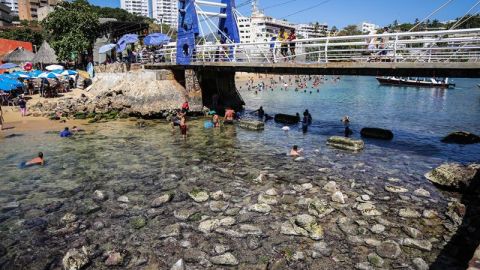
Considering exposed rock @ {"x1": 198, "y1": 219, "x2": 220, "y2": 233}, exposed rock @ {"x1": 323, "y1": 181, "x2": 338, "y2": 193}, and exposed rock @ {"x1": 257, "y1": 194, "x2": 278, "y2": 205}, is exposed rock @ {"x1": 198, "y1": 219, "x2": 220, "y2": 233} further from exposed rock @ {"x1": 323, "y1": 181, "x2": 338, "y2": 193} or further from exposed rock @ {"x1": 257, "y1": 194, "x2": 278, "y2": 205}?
exposed rock @ {"x1": 323, "y1": 181, "x2": 338, "y2": 193}

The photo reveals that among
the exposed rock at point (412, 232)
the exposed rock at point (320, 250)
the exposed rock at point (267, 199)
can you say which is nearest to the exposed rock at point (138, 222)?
the exposed rock at point (267, 199)

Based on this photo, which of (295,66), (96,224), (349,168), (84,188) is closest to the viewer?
(96,224)

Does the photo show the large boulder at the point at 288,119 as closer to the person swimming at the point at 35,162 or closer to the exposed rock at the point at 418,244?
the person swimming at the point at 35,162

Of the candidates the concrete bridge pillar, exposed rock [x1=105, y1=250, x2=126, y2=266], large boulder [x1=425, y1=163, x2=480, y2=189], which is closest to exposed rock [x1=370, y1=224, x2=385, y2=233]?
large boulder [x1=425, y1=163, x2=480, y2=189]

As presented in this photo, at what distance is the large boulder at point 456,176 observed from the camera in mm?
14219

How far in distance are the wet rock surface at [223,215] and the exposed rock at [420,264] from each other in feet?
0.13

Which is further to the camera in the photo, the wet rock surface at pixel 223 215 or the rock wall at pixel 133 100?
the rock wall at pixel 133 100

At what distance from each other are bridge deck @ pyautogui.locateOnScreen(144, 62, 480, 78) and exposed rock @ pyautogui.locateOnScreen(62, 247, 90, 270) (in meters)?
16.5

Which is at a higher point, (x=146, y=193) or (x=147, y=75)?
(x=147, y=75)

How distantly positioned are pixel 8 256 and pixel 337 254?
1021 cm

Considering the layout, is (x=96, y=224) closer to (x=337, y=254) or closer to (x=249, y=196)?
(x=249, y=196)

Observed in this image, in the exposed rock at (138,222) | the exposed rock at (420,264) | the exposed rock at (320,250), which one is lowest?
the exposed rock at (138,222)

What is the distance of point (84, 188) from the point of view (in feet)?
50.0

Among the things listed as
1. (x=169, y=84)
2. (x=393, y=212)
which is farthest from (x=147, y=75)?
(x=393, y=212)
